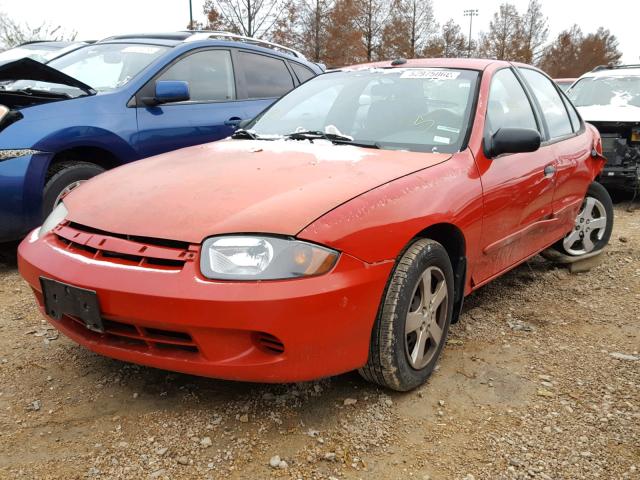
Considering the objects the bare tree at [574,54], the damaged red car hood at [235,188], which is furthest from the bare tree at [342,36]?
the damaged red car hood at [235,188]

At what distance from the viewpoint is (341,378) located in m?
2.55

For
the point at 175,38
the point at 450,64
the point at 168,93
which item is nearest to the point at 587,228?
the point at 450,64

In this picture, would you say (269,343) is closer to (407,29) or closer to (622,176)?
(622,176)

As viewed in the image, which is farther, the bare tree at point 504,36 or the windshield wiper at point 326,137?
the bare tree at point 504,36

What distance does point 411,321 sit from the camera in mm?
2393

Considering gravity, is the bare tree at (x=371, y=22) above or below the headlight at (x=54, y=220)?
above

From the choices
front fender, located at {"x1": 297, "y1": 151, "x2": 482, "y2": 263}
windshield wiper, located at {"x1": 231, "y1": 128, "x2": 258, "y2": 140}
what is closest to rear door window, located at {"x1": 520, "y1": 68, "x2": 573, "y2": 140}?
front fender, located at {"x1": 297, "y1": 151, "x2": 482, "y2": 263}

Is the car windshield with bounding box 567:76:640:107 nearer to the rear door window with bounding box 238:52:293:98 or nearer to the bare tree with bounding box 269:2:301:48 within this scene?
the rear door window with bounding box 238:52:293:98

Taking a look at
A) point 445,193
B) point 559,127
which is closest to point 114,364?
point 445,193

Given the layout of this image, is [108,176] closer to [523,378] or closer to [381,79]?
[381,79]

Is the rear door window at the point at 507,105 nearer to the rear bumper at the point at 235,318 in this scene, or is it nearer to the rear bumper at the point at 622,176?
the rear bumper at the point at 235,318

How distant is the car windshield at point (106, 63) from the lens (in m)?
4.55

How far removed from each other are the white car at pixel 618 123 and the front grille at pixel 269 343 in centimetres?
596

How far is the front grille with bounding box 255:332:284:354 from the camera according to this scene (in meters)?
1.99
